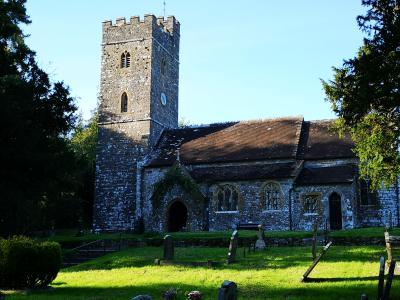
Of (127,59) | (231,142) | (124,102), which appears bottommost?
(231,142)

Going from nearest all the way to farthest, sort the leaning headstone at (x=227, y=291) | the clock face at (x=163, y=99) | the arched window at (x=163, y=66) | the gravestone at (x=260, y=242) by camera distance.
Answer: the leaning headstone at (x=227, y=291), the gravestone at (x=260, y=242), the clock face at (x=163, y=99), the arched window at (x=163, y=66)

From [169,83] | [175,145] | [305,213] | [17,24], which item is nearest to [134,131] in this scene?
[175,145]

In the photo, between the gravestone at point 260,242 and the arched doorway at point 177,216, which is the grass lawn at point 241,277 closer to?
the gravestone at point 260,242

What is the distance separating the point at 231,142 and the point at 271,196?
6.41 meters

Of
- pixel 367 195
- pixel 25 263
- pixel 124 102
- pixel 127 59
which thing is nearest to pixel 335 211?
pixel 367 195

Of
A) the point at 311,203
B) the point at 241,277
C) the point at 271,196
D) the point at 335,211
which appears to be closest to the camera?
the point at 241,277

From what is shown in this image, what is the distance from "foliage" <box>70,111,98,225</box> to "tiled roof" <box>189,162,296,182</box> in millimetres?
8171

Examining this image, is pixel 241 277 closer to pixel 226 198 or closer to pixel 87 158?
pixel 226 198

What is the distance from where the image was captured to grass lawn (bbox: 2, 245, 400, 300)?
43.3ft

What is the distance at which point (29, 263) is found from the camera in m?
15.3

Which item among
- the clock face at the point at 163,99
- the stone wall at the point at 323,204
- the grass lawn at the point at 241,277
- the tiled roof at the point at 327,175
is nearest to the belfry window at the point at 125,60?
the clock face at the point at 163,99

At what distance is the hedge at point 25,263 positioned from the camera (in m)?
15.2

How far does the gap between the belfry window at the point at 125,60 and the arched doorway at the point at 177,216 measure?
43.7ft

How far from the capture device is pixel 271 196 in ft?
114
